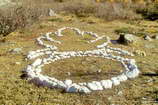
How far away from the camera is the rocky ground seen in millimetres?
5453

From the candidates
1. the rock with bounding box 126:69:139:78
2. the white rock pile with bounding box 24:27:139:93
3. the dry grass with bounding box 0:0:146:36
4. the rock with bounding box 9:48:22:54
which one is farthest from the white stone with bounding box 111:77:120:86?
the dry grass with bounding box 0:0:146:36

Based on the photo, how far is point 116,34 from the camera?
12.0 meters

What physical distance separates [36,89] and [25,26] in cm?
563

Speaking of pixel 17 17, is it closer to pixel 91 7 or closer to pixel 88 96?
pixel 88 96

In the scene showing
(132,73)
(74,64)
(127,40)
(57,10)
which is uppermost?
(132,73)

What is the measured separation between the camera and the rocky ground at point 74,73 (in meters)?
5.45

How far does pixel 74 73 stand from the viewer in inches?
269

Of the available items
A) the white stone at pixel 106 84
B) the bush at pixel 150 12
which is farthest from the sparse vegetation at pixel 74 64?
the bush at pixel 150 12

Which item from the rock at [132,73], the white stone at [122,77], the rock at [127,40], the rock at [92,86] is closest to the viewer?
the rock at [92,86]

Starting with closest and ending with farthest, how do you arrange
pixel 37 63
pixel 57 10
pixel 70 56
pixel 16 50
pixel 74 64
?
pixel 37 63, pixel 74 64, pixel 70 56, pixel 16 50, pixel 57 10

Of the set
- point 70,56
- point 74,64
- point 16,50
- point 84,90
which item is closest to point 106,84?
point 84,90

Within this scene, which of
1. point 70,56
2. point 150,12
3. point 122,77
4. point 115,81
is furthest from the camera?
point 150,12

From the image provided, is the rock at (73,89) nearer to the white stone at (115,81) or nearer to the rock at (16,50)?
the white stone at (115,81)

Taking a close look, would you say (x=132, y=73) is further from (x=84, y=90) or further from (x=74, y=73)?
(x=84, y=90)
